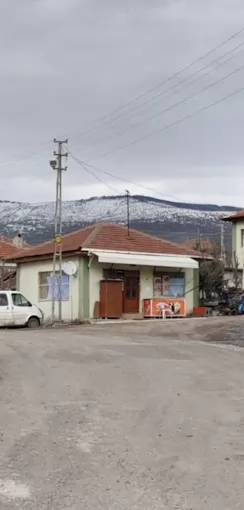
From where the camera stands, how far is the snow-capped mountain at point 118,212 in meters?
97.4

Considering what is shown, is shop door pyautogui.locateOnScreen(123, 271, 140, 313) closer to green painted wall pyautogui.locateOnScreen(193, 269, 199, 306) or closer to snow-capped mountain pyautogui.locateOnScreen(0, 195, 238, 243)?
green painted wall pyautogui.locateOnScreen(193, 269, 199, 306)

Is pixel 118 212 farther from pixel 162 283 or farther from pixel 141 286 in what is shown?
pixel 141 286

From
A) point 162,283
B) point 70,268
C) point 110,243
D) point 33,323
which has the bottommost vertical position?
point 33,323

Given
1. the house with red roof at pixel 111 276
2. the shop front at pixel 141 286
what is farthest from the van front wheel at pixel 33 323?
the shop front at pixel 141 286

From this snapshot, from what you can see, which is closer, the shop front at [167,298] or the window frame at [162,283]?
the shop front at [167,298]

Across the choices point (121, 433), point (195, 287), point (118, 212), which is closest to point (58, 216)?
point (195, 287)

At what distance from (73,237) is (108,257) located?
4719mm

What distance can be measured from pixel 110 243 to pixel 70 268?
2738 mm

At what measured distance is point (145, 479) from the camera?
668cm

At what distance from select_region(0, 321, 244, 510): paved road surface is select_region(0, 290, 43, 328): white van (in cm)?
1576

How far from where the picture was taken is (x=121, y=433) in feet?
28.4

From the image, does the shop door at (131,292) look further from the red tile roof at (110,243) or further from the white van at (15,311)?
the white van at (15,311)

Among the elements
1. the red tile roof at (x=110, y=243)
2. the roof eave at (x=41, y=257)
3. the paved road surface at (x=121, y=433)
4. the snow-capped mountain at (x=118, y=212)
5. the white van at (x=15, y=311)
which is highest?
the snow-capped mountain at (x=118, y=212)

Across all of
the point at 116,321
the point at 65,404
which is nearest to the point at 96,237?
the point at 116,321
